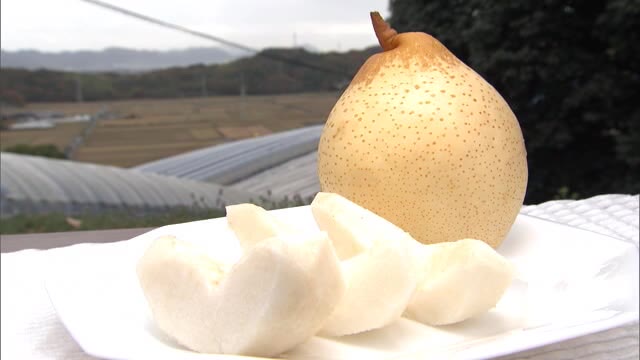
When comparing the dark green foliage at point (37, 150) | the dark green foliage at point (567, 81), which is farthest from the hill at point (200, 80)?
the dark green foliage at point (567, 81)

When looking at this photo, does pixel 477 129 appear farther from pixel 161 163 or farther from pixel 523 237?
pixel 161 163

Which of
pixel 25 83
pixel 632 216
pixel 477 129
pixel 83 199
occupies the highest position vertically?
pixel 477 129

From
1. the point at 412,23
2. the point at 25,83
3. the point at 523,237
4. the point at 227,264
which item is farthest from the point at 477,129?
the point at 412,23

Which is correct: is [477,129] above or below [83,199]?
above

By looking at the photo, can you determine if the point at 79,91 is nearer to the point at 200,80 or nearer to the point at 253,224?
the point at 200,80

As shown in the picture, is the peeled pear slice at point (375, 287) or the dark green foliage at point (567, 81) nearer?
the peeled pear slice at point (375, 287)

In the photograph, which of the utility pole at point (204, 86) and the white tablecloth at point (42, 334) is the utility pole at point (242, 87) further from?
the white tablecloth at point (42, 334)
